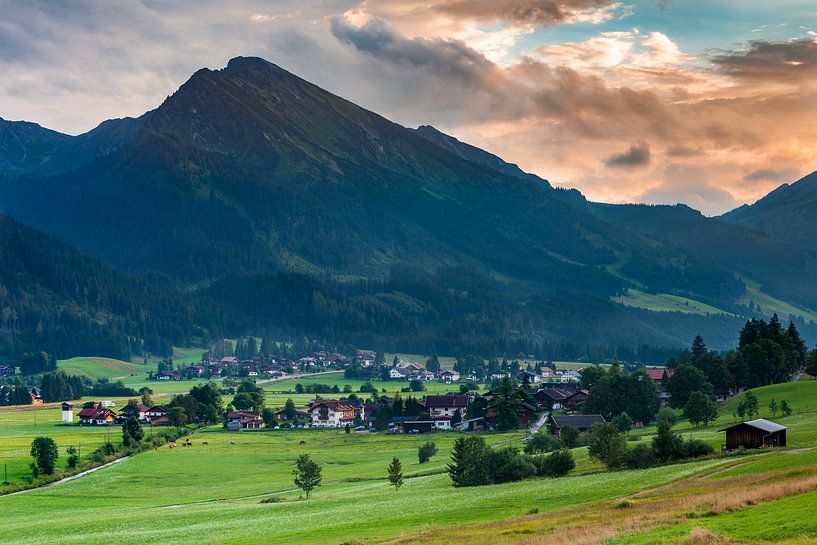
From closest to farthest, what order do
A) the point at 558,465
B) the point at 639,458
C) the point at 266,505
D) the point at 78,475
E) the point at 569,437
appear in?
the point at 639,458, the point at 558,465, the point at 266,505, the point at 569,437, the point at 78,475

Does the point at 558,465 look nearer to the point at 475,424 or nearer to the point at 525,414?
the point at 525,414

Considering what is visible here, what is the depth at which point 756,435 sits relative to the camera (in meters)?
85.2

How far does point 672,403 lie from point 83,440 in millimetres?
93682

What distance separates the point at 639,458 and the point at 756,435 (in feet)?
31.4

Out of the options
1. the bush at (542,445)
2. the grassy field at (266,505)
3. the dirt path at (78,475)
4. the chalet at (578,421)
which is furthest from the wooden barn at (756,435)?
the dirt path at (78,475)

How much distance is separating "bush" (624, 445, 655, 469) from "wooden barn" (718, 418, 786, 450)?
7264 mm

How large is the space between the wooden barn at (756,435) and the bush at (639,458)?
7.26m

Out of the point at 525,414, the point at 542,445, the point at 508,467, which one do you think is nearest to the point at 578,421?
the point at 542,445

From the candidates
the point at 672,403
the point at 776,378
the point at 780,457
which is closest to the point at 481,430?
the point at 672,403

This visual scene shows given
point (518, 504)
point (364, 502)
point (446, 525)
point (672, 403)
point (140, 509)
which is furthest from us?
point (672, 403)

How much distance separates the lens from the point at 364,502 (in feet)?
275

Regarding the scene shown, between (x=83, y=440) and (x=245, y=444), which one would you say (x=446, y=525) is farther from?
(x=83, y=440)

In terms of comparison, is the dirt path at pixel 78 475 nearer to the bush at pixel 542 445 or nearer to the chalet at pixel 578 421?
the bush at pixel 542 445

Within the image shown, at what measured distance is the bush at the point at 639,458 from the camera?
8538 centimetres
